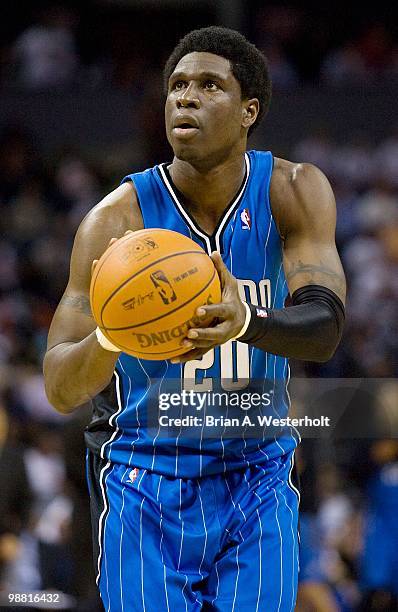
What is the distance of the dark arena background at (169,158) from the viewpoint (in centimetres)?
616

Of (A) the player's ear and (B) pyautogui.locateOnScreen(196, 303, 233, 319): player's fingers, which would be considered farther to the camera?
(A) the player's ear

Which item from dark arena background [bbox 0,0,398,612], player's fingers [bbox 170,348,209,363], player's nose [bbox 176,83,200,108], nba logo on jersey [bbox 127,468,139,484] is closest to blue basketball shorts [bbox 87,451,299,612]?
nba logo on jersey [bbox 127,468,139,484]

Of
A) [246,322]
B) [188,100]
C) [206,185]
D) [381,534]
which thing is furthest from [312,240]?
[381,534]

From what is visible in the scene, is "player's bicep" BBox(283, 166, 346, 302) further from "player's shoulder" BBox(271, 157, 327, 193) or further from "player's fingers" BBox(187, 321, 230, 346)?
"player's fingers" BBox(187, 321, 230, 346)

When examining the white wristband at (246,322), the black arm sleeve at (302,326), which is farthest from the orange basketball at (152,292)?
the black arm sleeve at (302,326)

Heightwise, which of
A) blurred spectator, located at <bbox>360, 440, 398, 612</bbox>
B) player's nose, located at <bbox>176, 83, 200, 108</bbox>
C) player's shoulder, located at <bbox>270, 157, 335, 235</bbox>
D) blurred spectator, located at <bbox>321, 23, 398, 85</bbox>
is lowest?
blurred spectator, located at <bbox>360, 440, 398, 612</bbox>

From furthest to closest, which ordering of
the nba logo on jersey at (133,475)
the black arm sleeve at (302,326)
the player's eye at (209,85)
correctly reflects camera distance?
1. the player's eye at (209,85)
2. the nba logo on jersey at (133,475)
3. the black arm sleeve at (302,326)

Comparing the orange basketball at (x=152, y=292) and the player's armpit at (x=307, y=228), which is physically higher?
the player's armpit at (x=307, y=228)

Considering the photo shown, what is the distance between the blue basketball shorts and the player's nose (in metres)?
1.21

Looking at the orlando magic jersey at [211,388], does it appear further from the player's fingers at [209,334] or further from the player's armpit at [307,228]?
the player's fingers at [209,334]

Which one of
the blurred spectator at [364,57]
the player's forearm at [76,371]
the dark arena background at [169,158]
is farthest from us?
the blurred spectator at [364,57]

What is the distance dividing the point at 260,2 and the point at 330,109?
1.64 m

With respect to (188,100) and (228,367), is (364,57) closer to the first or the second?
(188,100)

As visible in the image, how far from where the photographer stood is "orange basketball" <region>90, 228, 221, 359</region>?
273 cm
